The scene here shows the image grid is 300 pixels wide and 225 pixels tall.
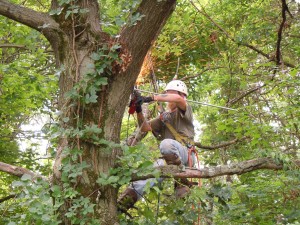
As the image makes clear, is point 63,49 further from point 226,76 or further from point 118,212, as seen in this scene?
point 226,76

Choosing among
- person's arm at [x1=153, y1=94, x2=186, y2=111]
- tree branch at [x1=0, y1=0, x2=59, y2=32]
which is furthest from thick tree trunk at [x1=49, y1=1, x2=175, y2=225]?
person's arm at [x1=153, y1=94, x2=186, y2=111]

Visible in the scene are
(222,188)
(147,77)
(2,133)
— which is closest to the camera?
(222,188)

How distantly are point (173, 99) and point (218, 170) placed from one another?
98 centimetres

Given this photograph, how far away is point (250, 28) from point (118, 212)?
13.8 ft

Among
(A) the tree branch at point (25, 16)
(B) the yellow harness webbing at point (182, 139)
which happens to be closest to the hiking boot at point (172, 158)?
(B) the yellow harness webbing at point (182, 139)

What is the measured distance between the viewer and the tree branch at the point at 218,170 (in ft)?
11.2

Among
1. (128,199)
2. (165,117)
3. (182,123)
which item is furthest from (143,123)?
(128,199)

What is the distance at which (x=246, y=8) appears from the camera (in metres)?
7.17

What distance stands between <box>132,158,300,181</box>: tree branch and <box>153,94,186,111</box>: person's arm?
2.67ft

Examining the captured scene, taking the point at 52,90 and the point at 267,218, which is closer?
the point at 267,218

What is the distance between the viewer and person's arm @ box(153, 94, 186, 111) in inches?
159

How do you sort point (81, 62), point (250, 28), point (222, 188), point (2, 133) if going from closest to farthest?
point (81, 62)
point (222, 188)
point (250, 28)
point (2, 133)

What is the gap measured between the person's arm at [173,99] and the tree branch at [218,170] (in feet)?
2.67

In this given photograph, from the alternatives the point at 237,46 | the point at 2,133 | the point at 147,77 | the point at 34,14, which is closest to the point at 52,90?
the point at 2,133
